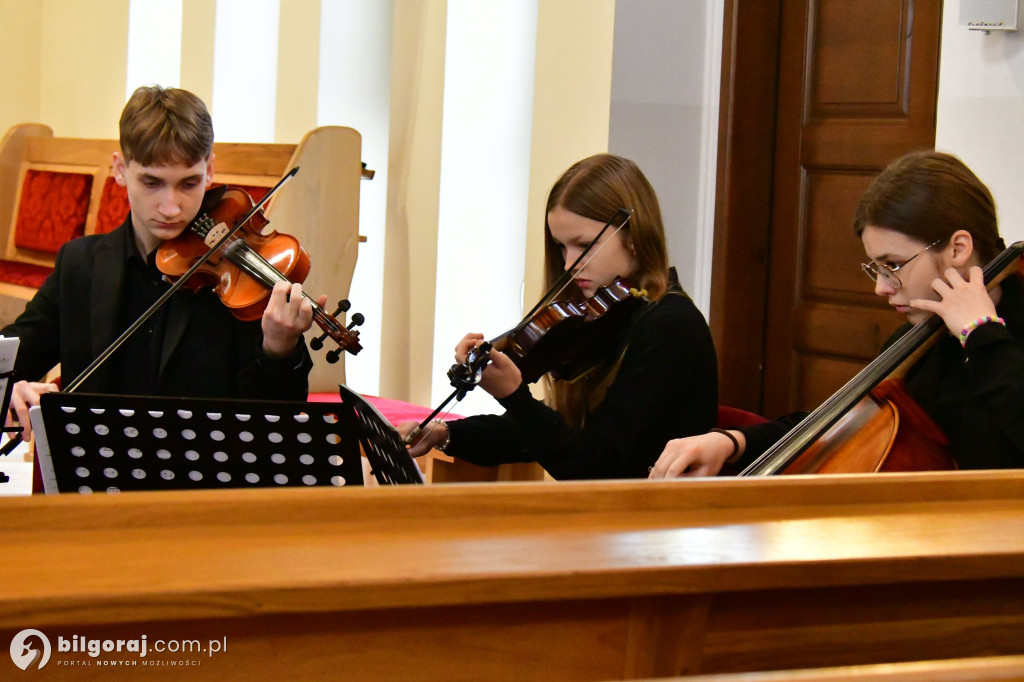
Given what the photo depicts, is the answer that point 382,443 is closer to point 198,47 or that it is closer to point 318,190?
point 318,190

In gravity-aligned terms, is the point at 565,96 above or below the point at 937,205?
above

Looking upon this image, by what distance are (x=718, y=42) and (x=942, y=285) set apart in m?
1.59

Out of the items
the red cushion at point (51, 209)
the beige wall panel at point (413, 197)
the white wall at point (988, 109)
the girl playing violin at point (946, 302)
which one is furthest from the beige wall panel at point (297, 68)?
the girl playing violin at point (946, 302)

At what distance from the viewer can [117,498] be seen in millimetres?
771

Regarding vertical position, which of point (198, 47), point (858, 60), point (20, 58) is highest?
point (20, 58)

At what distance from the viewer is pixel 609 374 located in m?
1.91

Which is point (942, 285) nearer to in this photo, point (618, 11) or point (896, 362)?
point (896, 362)

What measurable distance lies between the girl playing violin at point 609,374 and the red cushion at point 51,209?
2.72 m

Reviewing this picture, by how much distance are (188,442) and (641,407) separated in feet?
2.63

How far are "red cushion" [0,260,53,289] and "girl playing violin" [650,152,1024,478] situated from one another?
3390mm

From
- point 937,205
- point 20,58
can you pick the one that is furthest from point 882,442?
point 20,58

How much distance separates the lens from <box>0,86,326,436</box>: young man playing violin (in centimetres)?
196

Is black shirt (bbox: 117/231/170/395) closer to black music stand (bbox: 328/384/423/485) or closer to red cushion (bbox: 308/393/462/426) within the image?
black music stand (bbox: 328/384/423/485)

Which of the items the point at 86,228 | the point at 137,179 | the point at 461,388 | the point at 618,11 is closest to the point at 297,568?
the point at 461,388
